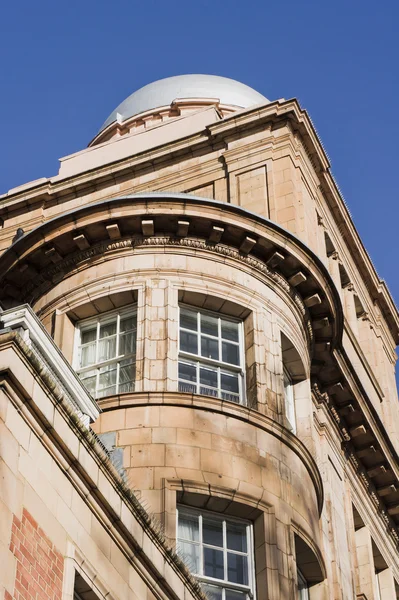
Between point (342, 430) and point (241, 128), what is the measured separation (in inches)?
320

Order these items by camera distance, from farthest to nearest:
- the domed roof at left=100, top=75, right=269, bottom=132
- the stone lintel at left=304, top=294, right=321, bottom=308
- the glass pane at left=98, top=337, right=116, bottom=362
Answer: the domed roof at left=100, top=75, right=269, bottom=132, the stone lintel at left=304, top=294, right=321, bottom=308, the glass pane at left=98, top=337, right=116, bottom=362

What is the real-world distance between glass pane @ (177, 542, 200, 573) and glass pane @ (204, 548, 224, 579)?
0.59ft

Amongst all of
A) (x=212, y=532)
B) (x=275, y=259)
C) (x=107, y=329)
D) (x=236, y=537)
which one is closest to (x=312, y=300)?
(x=275, y=259)

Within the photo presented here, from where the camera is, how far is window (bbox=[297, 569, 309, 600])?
2471cm

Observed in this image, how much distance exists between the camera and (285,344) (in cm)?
2709

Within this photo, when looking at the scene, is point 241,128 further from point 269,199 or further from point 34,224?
point 34,224

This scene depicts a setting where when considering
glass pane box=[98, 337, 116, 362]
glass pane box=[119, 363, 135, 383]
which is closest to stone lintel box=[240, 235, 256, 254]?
glass pane box=[98, 337, 116, 362]

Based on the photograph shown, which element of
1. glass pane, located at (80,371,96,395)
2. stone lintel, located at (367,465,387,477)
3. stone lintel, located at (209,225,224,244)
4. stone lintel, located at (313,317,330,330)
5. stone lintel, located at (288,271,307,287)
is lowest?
glass pane, located at (80,371,96,395)

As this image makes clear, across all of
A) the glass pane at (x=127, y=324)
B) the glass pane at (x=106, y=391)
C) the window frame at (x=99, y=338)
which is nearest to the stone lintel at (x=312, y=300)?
the window frame at (x=99, y=338)

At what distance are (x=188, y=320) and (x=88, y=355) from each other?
82.9 inches

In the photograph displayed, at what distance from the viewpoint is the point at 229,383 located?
83.9 feet

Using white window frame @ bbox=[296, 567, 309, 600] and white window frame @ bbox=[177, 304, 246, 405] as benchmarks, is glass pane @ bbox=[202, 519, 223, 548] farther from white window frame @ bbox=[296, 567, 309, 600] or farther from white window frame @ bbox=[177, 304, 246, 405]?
white window frame @ bbox=[177, 304, 246, 405]

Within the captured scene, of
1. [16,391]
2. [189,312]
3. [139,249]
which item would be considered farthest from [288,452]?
[16,391]

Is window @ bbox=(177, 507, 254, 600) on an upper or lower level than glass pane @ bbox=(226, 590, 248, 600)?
upper
